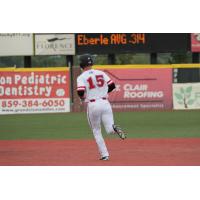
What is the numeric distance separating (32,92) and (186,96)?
6734 millimetres

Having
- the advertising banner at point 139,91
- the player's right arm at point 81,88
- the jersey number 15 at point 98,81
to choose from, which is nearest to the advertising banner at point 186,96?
the advertising banner at point 139,91

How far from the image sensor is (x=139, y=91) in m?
29.9

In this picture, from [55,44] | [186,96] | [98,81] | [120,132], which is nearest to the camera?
[120,132]

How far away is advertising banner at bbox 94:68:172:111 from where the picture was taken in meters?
29.9

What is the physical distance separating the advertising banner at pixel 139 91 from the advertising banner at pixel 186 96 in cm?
32

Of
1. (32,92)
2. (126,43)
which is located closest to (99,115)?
(32,92)

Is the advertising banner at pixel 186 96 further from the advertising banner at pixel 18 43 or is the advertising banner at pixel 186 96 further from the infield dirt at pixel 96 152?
the infield dirt at pixel 96 152

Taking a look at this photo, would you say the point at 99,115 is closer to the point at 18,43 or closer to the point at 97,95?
the point at 97,95

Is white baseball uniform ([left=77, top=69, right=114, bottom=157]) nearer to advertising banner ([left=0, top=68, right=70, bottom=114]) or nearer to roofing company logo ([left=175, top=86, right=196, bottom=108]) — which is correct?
advertising banner ([left=0, top=68, right=70, bottom=114])

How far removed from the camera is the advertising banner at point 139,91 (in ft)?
98.1

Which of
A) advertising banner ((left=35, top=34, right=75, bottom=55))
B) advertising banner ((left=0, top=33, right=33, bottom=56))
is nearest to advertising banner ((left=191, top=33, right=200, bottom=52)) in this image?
advertising banner ((left=35, top=34, right=75, bottom=55))

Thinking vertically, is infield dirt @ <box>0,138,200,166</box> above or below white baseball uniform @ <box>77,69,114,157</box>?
below

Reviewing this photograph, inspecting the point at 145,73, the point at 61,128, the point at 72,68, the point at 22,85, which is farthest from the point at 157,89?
the point at 61,128

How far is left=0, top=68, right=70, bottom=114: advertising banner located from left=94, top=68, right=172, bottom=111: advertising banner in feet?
7.75
